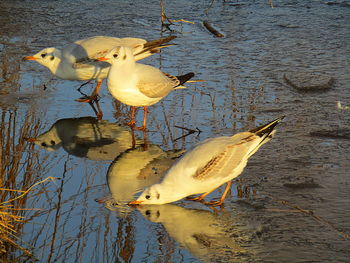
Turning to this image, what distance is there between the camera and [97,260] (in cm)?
422

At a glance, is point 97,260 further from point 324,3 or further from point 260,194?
point 324,3

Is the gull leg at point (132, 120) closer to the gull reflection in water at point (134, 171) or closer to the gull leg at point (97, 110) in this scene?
the gull leg at point (97, 110)

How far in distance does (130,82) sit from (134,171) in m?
1.36

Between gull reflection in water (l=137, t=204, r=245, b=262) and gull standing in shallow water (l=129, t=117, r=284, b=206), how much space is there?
0.32 ft

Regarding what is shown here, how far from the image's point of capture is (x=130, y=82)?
22.5ft

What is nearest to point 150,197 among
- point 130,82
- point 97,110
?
point 130,82

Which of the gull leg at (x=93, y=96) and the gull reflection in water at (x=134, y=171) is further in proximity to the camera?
the gull leg at (x=93, y=96)

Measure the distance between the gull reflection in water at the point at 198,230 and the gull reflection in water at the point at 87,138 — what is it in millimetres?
1261

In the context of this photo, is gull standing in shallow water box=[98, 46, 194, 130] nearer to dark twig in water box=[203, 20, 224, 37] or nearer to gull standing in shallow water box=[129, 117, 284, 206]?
gull standing in shallow water box=[129, 117, 284, 206]

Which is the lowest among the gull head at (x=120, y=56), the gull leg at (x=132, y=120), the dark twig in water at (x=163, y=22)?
the gull leg at (x=132, y=120)

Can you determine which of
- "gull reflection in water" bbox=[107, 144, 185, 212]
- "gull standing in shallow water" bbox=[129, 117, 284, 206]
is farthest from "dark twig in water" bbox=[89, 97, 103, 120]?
"gull standing in shallow water" bbox=[129, 117, 284, 206]

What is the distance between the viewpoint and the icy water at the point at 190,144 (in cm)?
450

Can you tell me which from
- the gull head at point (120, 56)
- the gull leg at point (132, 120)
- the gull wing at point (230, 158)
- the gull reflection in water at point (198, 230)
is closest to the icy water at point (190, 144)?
the gull reflection in water at point (198, 230)

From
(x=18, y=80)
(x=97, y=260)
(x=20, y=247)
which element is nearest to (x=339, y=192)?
(x=97, y=260)
